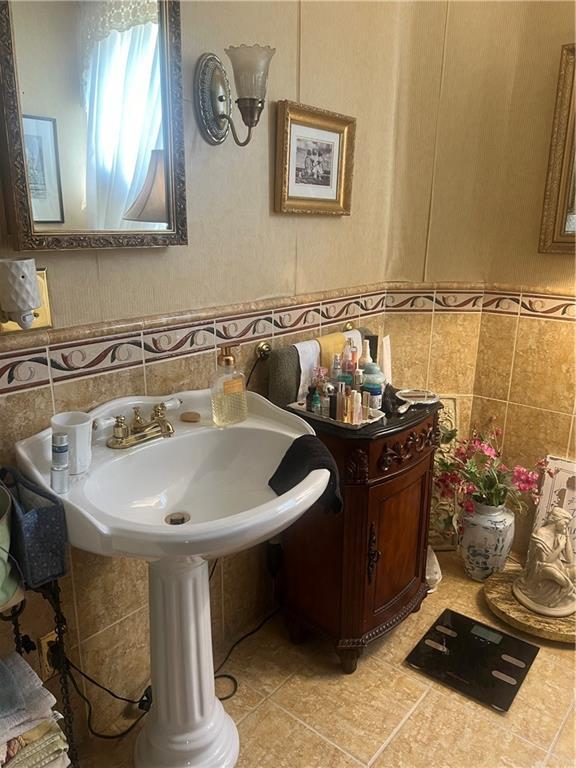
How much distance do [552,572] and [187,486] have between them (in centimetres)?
139

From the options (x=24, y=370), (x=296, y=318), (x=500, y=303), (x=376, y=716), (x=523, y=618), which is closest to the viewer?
(x=24, y=370)

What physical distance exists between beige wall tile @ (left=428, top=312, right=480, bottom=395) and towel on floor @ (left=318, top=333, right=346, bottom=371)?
0.64 metres

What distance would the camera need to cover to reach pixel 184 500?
1.38m

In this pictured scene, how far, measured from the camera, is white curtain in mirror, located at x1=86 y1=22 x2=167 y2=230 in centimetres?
125

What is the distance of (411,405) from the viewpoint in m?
1.77

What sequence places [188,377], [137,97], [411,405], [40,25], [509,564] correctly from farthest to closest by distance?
[509,564] → [411,405] → [188,377] → [137,97] → [40,25]

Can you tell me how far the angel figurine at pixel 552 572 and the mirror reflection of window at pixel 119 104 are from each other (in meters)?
1.76

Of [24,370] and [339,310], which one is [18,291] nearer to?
[24,370]

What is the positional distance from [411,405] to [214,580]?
0.84 m

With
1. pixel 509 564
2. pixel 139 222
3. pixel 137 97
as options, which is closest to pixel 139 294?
pixel 139 222

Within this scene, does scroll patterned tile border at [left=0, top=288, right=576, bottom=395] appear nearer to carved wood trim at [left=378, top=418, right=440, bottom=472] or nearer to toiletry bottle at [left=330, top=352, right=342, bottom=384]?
toiletry bottle at [left=330, top=352, right=342, bottom=384]

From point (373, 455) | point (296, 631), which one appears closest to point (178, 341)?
point (373, 455)

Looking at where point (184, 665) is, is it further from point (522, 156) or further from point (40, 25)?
point (522, 156)

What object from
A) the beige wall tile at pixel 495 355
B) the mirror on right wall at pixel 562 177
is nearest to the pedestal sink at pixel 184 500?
the beige wall tile at pixel 495 355
